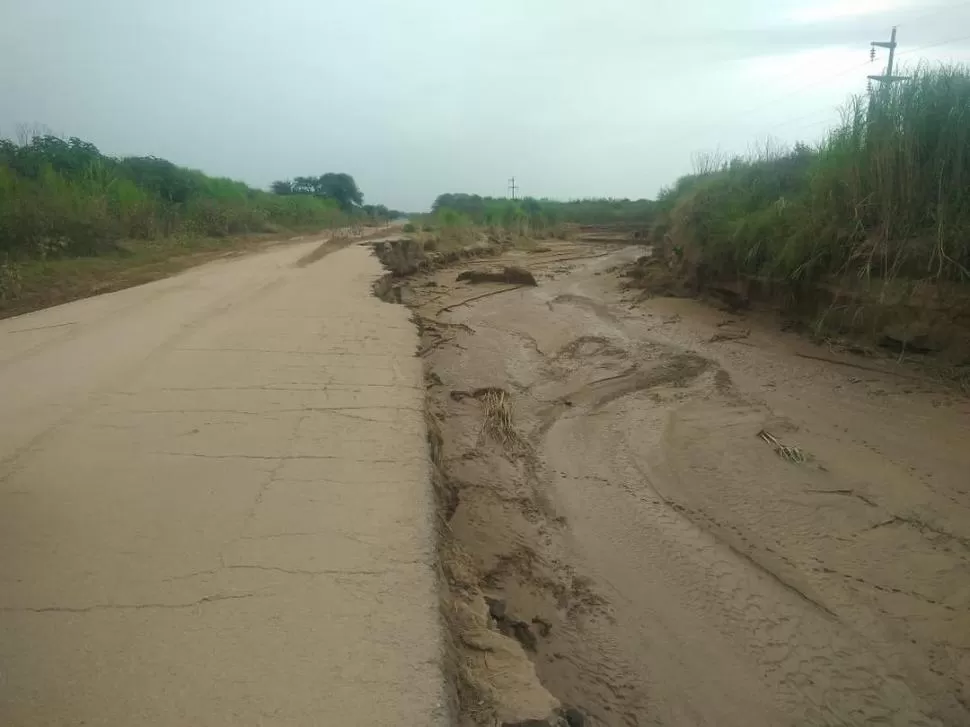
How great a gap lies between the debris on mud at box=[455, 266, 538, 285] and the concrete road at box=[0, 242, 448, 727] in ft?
25.5

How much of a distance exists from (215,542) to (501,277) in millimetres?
10569

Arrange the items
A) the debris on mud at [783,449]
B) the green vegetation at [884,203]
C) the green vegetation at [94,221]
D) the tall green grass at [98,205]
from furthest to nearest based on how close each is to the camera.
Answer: the tall green grass at [98,205] → the green vegetation at [94,221] → the green vegetation at [884,203] → the debris on mud at [783,449]

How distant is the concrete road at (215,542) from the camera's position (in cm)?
175

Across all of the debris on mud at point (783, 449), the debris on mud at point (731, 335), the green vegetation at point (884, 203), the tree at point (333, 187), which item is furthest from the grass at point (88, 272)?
the tree at point (333, 187)

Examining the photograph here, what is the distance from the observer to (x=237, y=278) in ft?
30.8

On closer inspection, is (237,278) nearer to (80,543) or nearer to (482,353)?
(482,353)

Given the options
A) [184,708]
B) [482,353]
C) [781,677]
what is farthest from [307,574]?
[482,353]

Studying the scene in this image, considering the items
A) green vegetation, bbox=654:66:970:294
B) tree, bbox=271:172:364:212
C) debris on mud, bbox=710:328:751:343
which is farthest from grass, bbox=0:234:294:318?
tree, bbox=271:172:364:212

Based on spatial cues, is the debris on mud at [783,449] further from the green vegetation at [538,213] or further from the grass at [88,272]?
the green vegetation at [538,213]

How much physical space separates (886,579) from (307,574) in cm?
271

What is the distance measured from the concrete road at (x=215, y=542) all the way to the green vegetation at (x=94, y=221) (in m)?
4.32

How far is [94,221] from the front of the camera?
10836mm

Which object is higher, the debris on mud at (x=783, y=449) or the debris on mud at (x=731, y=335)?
the debris on mud at (x=731, y=335)

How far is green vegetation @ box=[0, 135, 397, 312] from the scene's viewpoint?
8.66 metres
